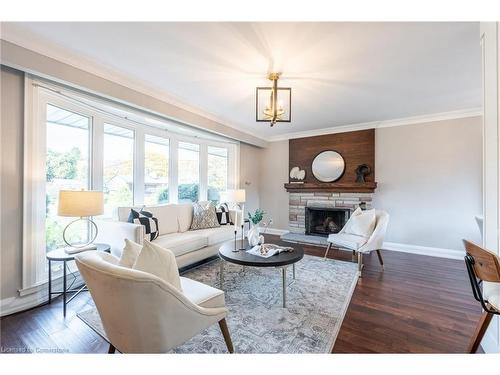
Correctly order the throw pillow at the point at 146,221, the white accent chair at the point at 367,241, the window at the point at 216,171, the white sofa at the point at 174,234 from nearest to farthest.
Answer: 1. the white sofa at the point at 174,234
2. the throw pillow at the point at 146,221
3. the white accent chair at the point at 367,241
4. the window at the point at 216,171

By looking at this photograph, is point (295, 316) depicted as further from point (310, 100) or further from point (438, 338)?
point (310, 100)

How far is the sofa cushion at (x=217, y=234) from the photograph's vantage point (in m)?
3.27

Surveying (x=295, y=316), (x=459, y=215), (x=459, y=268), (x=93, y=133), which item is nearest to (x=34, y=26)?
(x=93, y=133)

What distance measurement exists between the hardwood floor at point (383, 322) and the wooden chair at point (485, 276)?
0.38 metres

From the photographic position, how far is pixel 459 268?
3229mm

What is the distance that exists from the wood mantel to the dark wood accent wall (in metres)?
0.13

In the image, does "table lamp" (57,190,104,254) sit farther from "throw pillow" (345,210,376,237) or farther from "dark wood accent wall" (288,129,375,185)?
"dark wood accent wall" (288,129,375,185)

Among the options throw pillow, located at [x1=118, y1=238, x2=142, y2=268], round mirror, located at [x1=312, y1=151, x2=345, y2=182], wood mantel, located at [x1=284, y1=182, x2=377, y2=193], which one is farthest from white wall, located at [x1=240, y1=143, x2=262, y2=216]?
throw pillow, located at [x1=118, y1=238, x2=142, y2=268]

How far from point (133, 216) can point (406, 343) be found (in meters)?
3.05

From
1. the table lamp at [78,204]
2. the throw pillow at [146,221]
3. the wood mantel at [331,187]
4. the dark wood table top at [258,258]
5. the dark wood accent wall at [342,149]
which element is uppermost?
the dark wood accent wall at [342,149]

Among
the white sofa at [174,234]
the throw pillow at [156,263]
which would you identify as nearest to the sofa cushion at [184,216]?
the white sofa at [174,234]

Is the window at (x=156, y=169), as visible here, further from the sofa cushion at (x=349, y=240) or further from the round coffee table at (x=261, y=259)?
the sofa cushion at (x=349, y=240)

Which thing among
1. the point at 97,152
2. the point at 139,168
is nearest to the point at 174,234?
the point at 139,168

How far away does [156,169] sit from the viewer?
378cm
